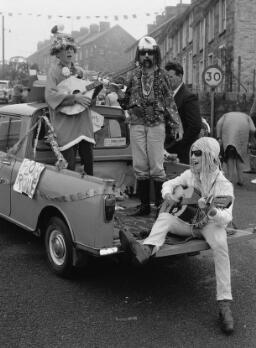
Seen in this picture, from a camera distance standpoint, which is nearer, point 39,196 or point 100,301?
point 100,301

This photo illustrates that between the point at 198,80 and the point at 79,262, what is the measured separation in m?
26.5

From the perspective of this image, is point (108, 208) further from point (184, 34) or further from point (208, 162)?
point (184, 34)

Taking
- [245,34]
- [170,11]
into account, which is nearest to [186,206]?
[245,34]

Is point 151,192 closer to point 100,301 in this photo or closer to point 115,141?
point 115,141

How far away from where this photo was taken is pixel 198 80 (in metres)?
29.5

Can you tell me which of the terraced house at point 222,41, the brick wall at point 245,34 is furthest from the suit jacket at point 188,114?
the brick wall at point 245,34

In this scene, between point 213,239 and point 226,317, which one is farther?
point 213,239

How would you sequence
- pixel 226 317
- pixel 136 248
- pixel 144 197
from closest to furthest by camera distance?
1. pixel 226 317
2. pixel 136 248
3. pixel 144 197

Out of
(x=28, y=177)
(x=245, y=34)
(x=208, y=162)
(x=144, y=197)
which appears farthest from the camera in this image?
(x=245, y=34)

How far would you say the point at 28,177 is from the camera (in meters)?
4.81

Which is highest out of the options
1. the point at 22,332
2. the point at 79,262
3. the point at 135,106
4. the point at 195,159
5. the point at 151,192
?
the point at 135,106

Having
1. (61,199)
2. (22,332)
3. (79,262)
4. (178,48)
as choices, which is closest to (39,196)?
(61,199)

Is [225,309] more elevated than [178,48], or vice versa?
[178,48]

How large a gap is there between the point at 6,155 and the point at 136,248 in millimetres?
2324
